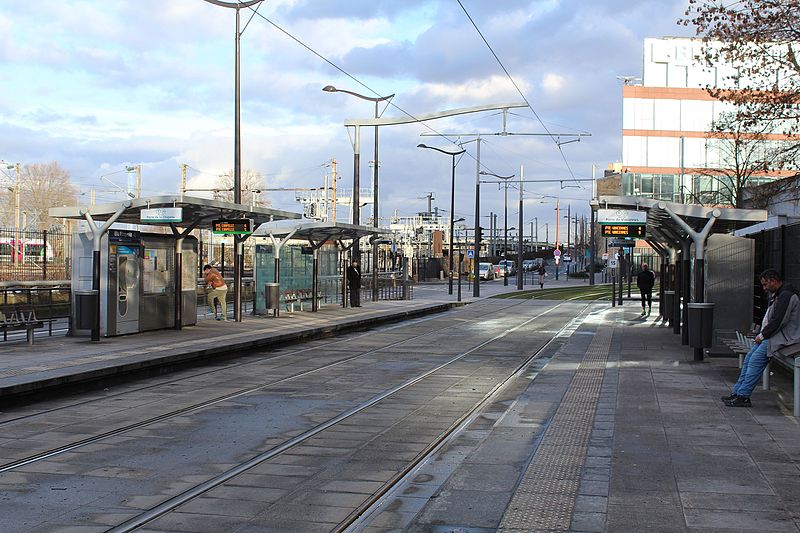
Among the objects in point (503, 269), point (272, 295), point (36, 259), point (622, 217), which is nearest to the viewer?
point (622, 217)

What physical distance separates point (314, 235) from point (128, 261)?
11.0 metres

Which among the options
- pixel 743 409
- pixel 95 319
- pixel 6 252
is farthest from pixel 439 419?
pixel 6 252

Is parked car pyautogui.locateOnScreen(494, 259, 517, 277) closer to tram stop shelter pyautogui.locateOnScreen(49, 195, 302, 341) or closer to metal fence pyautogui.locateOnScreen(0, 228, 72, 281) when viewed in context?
metal fence pyautogui.locateOnScreen(0, 228, 72, 281)

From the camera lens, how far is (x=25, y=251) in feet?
101

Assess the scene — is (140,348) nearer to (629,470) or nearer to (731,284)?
(731,284)

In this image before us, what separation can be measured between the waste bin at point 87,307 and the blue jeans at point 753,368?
40.0ft

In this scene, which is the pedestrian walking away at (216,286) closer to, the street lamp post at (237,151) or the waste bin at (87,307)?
the street lamp post at (237,151)

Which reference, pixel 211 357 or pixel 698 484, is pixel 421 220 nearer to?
pixel 211 357

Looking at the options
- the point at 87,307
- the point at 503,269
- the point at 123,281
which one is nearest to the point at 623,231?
the point at 123,281

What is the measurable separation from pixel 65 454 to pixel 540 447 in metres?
4.55

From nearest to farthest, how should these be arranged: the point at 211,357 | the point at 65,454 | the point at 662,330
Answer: the point at 65,454 < the point at 211,357 < the point at 662,330

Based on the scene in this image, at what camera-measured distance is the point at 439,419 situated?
10602mm

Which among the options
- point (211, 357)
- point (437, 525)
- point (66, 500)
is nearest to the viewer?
point (437, 525)

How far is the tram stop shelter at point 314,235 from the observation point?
27.1m
